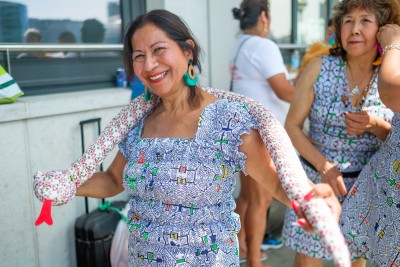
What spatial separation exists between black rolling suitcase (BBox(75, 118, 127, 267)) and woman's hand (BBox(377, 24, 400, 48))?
1.96 m

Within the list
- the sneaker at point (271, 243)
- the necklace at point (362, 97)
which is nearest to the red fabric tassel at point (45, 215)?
the necklace at point (362, 97)

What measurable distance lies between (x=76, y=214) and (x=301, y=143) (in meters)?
1.70

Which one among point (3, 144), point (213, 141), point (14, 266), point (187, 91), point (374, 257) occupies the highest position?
point (187, 91)

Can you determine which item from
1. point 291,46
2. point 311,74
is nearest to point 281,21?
point 291,46

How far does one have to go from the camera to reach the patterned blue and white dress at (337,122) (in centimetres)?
216

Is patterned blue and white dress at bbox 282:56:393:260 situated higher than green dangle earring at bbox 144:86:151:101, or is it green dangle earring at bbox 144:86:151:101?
green dangle earring at bbox 144:86:151:101

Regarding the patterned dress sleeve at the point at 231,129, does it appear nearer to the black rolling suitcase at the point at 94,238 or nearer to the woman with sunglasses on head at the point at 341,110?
the woman with sunglasses on head at the point at 341,110

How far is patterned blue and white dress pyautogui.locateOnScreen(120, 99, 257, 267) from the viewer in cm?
153

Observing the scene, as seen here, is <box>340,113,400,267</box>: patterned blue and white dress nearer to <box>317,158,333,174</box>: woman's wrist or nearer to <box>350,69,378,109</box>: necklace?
<box>317,158,333,174</box>: woman's wrist

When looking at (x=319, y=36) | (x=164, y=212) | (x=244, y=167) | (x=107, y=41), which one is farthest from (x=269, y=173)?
(x=319, y=36)

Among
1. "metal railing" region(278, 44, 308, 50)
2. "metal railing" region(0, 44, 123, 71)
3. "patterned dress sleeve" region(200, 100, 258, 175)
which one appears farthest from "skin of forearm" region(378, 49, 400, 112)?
"metal railing" region(278, 44, 308, 50)

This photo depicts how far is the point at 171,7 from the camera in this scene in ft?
12.4

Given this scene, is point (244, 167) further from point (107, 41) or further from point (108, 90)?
point (107, 41)

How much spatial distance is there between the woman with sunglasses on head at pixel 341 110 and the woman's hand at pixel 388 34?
0.09m
